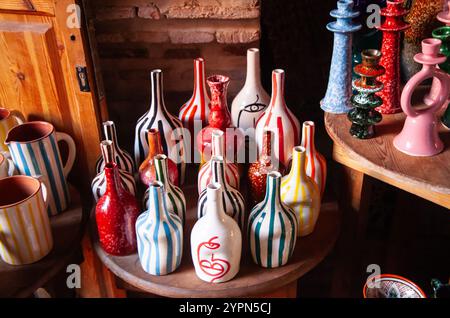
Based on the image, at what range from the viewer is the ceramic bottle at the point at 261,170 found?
1195 millimetres

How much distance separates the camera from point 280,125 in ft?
4.16

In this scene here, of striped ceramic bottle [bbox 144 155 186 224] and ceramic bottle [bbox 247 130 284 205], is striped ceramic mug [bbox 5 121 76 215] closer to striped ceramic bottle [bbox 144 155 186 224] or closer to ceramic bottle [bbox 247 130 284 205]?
striped ceramic bottle [bbox 144 155 186 224]

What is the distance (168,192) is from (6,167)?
0.41 metres

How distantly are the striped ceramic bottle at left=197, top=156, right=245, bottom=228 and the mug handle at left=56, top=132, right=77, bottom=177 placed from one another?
37 centimetres

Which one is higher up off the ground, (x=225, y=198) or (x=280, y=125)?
(x=280, y=125)

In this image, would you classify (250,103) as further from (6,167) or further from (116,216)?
(6,167)

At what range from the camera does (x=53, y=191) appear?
4.19 feet

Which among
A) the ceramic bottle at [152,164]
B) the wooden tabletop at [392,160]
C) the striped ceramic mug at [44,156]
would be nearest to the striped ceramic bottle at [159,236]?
the ceramic bottle at [152,164]

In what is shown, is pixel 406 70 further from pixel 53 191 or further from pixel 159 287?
pixel 53 191

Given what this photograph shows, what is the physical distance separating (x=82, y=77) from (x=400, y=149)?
2.53ft

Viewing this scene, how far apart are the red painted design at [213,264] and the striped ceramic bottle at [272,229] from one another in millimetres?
82

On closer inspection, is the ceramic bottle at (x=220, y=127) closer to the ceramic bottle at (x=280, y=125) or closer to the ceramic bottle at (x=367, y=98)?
the ceramic bottle at (x=280, y=125)

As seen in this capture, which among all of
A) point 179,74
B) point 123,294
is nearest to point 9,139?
point 179,74

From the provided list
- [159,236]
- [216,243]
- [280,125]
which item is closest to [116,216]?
[159,236]
